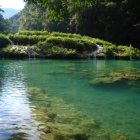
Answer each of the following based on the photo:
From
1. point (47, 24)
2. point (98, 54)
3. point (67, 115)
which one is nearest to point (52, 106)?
point (67, 115)

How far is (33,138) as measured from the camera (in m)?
9.98

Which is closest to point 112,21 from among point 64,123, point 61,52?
point 61,52

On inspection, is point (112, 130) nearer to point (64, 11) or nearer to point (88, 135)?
point (88, 135)

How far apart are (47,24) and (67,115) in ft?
237

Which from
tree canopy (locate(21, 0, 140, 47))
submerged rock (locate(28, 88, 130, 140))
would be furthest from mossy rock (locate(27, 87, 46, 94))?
tree canopy (locate(21, 0, 140, 47))

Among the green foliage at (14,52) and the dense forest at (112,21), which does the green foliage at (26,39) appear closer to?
the green foliage at (14,52)

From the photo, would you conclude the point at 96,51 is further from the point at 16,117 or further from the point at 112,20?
the point at 16,117

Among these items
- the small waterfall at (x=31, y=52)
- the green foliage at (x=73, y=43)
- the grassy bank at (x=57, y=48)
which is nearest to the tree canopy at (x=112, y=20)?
the grassy bank at (x=57, y=48)

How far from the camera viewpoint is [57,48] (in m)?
53.1

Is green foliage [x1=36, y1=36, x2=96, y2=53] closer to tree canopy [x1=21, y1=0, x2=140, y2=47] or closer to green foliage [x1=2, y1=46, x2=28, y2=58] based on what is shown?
green foliage [x1=2, y1=46, x2=28, y2=58]

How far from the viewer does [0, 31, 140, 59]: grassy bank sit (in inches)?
2035

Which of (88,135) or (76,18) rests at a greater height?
(76,18)

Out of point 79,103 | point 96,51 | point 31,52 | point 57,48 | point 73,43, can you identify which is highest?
point 73,43

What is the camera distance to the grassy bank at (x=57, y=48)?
170 ft
